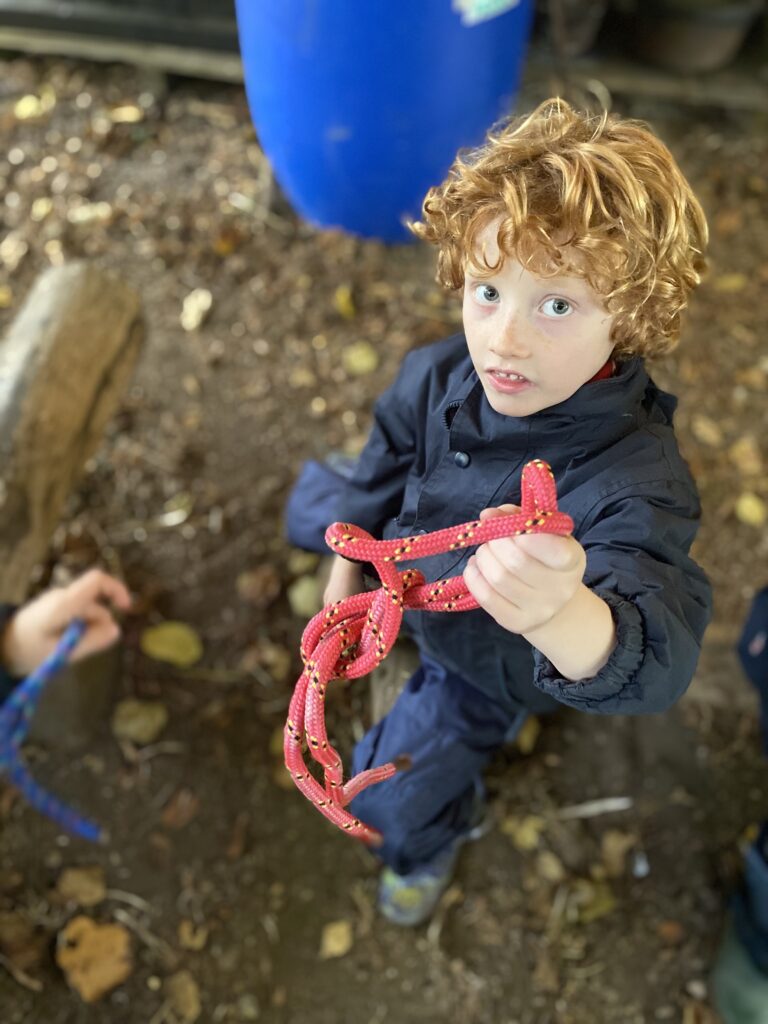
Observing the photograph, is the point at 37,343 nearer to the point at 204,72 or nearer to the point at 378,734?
the point at 378,734

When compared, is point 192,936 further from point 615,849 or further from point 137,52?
point 137,52

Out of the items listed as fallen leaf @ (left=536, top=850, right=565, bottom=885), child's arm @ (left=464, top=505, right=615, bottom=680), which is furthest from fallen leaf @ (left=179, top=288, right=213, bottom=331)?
child's arm @ (left=464, top=505, right=615, bottom=680)

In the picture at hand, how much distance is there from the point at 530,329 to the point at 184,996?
4.78ft

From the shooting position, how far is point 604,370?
1041 mm

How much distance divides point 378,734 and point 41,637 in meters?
0.65

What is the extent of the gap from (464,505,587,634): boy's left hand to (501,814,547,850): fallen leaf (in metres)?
1.23

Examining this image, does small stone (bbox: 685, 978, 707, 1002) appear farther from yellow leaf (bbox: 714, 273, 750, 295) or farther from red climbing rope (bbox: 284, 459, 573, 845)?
yellow leaf (bbox: 714, 273, 750, 295)

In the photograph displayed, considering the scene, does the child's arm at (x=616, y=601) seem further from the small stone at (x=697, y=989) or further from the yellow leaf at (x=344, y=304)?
the yellow leaf at (x=344, y=304)

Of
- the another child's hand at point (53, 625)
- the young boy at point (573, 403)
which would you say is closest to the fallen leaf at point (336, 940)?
the another child's hand at point (53, 625)

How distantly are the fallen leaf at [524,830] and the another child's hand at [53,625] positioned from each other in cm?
89

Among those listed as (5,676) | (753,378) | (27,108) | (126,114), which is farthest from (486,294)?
(27,108)

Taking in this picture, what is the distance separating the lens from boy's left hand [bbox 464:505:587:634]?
2.43 ft

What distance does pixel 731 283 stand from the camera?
2.77m

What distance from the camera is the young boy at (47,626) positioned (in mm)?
1640
